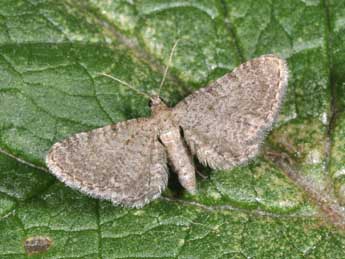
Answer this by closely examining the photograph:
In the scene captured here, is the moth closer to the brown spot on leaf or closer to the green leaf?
the green leaf

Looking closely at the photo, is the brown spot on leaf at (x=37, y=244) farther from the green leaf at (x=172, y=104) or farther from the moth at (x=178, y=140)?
the moth at (x=178, y=140)

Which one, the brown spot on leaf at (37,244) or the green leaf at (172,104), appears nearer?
the brown spot on leaf at (37,244)

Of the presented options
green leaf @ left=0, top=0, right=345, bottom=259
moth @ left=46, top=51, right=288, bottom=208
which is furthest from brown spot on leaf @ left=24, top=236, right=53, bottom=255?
moth @ left=46, top=51, right=288, bottom=208

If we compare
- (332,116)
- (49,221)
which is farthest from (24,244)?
(332,116)

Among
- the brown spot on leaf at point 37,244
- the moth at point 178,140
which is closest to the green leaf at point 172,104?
the brown spot on leaf at point 37,244

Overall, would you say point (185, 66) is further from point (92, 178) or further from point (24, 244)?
point (24, 244)
